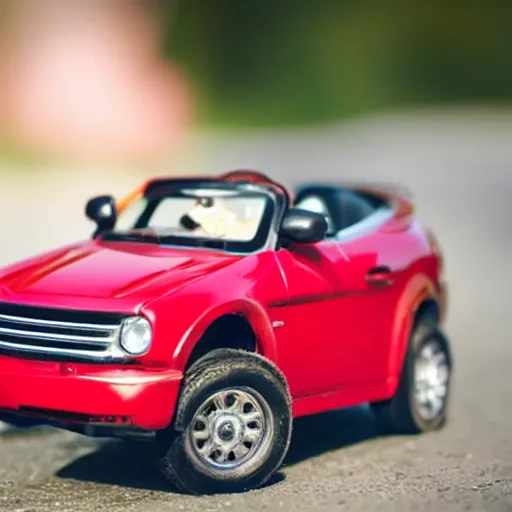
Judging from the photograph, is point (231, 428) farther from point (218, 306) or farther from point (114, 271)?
point (114, 271)

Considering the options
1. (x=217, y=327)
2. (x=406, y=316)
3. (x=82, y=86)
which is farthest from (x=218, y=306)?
(x=82, y=86)

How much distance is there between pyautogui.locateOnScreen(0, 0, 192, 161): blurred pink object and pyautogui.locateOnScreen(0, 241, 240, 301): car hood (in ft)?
157

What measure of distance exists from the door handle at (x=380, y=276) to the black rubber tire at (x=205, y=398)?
1.41m

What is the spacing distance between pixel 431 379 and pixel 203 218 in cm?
199

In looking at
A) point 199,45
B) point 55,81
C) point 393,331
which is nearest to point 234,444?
point 393,331

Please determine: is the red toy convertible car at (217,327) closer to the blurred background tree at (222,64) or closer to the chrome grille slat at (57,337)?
the chrome grille slat at (57,337)

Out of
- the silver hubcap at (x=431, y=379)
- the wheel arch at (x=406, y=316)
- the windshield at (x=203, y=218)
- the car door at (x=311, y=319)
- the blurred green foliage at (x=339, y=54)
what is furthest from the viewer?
the blurred green foliage at (x=339, y=54)

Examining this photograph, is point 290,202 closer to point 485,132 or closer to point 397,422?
point 397,422

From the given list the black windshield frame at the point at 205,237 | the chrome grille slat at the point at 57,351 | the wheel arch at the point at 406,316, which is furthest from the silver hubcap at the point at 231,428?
the wheel arch at the point at 406,316

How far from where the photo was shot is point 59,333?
8609 millimetres

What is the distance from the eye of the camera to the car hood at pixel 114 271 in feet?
28.5

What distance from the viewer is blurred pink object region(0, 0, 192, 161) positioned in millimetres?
63750

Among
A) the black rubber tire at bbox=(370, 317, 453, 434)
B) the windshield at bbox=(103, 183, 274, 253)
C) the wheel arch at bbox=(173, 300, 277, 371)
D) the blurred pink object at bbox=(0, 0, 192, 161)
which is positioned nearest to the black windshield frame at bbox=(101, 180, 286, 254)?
the windshield at bbox=(103, 183, 274, 253)

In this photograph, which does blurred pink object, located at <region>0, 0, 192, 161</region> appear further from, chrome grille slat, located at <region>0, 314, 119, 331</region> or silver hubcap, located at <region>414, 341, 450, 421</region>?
chrome grille slat, located at <region>0, 314, 119, 331</region>
